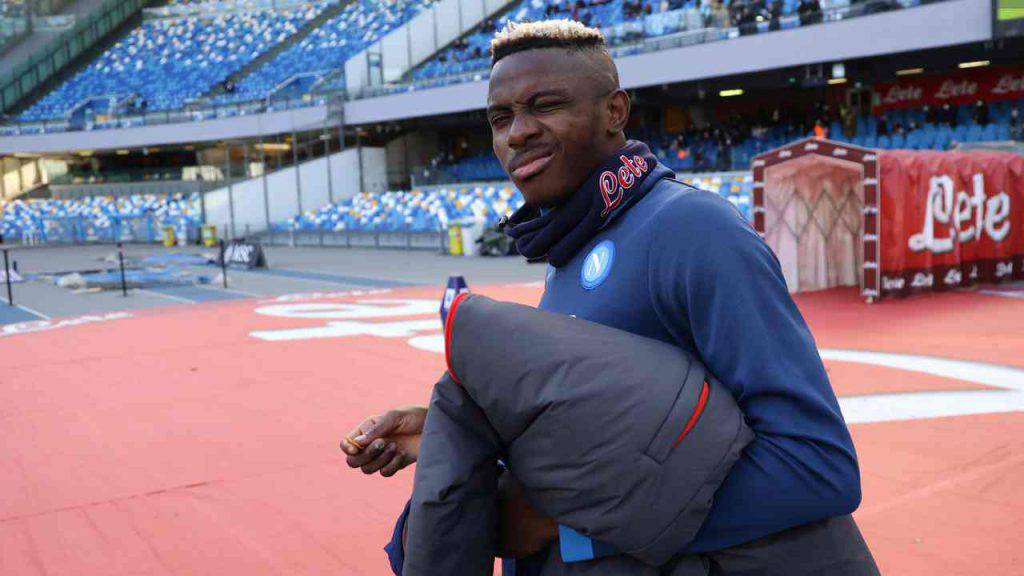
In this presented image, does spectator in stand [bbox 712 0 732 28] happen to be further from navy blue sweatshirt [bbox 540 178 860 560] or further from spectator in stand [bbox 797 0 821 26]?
navy blue sweatshirt [bbox 540 178 860 560]

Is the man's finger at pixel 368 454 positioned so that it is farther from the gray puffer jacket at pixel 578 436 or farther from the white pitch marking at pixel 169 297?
the white pitch marking at pixel 169 297

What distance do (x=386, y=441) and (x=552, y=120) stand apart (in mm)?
739

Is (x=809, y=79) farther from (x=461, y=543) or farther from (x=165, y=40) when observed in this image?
(x=165, y=40)

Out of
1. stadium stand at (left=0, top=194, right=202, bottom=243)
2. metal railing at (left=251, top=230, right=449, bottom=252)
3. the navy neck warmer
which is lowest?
metal railing at (left=251, top=230, right=449, bottom=252)

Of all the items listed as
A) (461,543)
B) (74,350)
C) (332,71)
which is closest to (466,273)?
(74,350)

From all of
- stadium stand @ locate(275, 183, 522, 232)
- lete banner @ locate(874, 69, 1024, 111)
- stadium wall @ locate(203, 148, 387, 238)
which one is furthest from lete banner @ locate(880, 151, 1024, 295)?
stadium wall @ locate(203, 148, 387, 238)

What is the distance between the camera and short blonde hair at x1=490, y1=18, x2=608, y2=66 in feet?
5.39

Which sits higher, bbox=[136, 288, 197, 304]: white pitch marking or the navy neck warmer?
the navy neck warmer

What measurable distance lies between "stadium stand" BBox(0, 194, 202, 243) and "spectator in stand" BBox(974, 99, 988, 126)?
30.3 metres

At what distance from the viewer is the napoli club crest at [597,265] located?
154 centimetres

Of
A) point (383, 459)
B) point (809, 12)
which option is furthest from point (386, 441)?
point (809, 12)

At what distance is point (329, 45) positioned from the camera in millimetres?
46875

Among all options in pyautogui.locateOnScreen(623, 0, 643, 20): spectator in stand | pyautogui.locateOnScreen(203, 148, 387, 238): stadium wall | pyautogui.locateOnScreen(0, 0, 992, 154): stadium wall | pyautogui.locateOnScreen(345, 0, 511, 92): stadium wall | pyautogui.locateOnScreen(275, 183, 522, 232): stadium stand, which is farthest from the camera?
pyautogui.locateOnScreen(345, 0, 511, 92): stadium wall

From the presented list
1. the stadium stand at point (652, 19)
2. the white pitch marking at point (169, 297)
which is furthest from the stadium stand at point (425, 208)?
the white pitch marking at point (169, 297)
